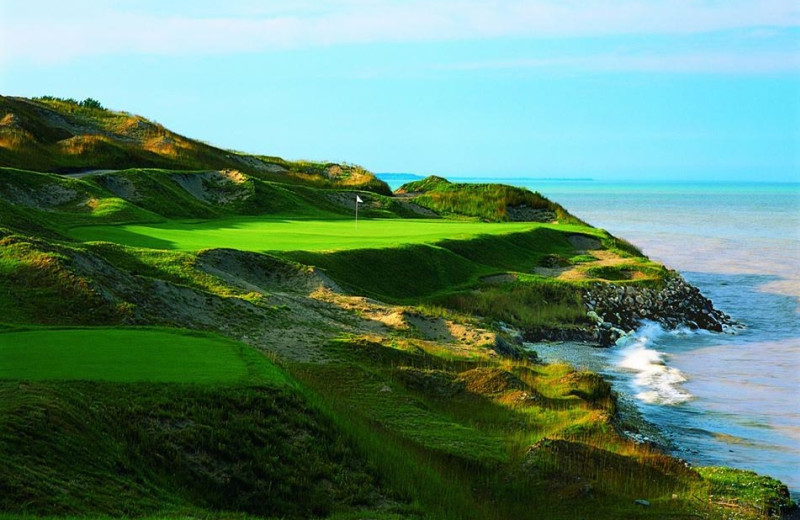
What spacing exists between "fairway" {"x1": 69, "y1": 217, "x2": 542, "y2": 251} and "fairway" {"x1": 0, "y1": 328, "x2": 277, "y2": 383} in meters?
12.4

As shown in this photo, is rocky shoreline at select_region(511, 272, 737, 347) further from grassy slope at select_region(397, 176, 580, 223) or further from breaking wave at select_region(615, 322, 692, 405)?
grassy slope at select_region(397, 176, 580, 223)

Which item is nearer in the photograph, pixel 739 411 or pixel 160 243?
pixel 739 411

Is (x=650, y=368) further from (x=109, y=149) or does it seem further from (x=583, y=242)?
(x=109, y=149)

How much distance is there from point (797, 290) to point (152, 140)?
3476 centimetres

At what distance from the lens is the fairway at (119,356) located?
1129cm

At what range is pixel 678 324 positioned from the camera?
106 feet

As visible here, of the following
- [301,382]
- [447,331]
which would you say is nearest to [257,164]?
[447,331]

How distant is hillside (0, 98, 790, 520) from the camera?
10047 millimetres

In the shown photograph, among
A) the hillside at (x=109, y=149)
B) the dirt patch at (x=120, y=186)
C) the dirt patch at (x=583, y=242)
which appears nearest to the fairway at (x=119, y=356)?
the dirt patch at (x=120, y=186)

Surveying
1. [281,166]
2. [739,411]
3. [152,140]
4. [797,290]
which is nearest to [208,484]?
[739,411]

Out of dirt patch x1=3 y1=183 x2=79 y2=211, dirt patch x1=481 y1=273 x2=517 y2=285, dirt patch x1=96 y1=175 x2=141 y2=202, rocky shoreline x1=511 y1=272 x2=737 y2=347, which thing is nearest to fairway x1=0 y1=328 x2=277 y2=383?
rocky shoreline x1=511 y1=272 x2=737 y2=347

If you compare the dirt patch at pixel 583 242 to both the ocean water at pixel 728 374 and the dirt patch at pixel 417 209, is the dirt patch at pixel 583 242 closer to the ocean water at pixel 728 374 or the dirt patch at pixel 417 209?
the ocean water at pixel 728 374

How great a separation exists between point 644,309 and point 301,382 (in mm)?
20640

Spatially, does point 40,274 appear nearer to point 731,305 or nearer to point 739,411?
point 739,411
